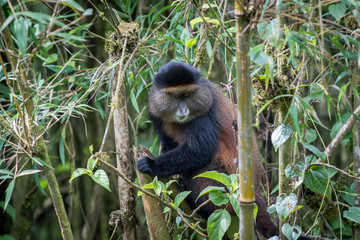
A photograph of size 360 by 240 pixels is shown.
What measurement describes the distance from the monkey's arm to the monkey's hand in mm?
73

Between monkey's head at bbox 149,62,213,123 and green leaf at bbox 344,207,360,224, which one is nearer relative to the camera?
green leaf at bbox 344,207,360,224

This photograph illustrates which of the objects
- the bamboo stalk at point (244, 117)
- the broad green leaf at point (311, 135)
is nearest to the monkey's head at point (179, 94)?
the broad green leaf at point (311, 135)

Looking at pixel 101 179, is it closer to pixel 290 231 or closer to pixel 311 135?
pixel 290 231

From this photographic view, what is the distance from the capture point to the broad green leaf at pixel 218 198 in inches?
97.6

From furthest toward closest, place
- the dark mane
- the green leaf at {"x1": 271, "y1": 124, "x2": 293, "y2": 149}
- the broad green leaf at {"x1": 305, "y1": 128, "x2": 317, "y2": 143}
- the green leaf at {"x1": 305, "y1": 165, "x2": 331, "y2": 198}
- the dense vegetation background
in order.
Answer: the dark mane
the broad green leaf at {"x1": 305, "y1": 128, "x2": 317, "y2": 143}
the green leaf at {"x1": 305, "y1": 165, "x2": 331, "y2": 198}
the green leaf at {"x1": 271, "y1": 124, "x2": 293, "y2": 149}
the dense vegetation background

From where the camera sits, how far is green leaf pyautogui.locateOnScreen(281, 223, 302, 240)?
2.38 meters

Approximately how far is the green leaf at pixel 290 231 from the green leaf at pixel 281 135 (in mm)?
418

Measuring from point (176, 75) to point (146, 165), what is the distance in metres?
0.74

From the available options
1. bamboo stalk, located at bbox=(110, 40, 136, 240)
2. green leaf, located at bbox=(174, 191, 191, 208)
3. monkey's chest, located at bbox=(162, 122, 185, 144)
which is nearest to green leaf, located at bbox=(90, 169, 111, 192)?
green leaf, located at bbox=(174, 191, 191, 208)

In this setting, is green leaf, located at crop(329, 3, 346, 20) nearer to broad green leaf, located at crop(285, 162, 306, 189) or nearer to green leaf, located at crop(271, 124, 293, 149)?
green leaf, located at crop(271, 124, 293, 149)

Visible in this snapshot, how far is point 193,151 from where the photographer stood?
3.74m

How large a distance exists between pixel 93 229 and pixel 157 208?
3.04 meters

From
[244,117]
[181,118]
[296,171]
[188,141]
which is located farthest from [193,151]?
[244,117]

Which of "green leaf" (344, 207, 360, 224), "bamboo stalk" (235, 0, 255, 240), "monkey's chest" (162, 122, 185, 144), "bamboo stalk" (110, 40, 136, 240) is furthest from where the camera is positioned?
"monkey's chest" (162, 122, 185, 144)
